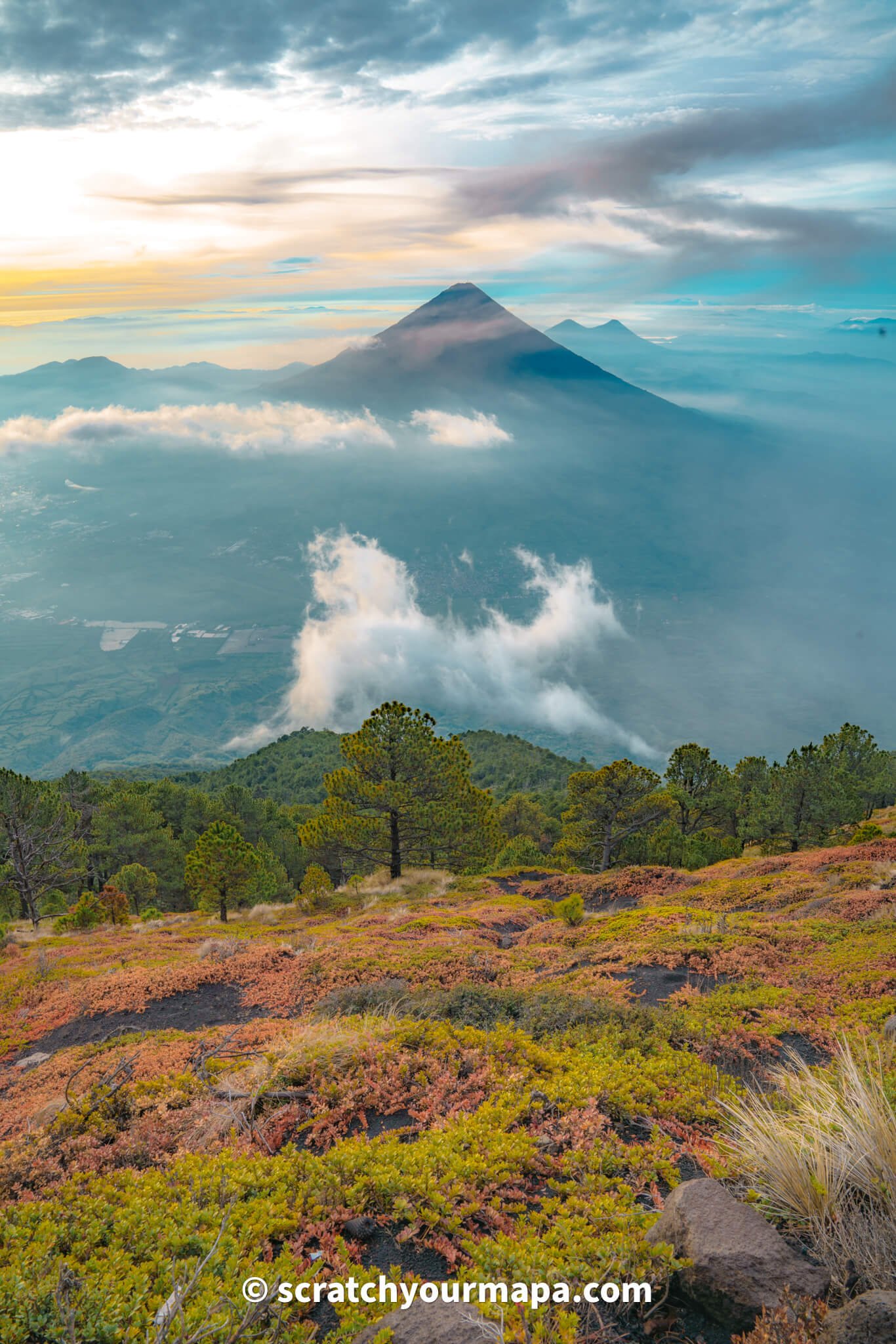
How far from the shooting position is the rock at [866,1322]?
387 cm

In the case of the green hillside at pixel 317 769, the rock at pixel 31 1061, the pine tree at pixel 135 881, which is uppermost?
the rock at pixel 31 1061

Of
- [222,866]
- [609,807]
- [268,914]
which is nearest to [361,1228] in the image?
[222,866]

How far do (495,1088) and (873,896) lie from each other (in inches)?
581

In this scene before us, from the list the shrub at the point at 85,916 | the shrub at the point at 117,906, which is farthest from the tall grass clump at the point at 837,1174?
the shrub at the point at 117,906

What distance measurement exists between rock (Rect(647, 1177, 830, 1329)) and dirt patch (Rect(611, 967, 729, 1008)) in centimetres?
720

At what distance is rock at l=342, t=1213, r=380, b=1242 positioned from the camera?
20.3 ft

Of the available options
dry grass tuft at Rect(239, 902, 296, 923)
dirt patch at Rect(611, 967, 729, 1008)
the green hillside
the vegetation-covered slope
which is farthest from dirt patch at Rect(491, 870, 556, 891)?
the green hillside

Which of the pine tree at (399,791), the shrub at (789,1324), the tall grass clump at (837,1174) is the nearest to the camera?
the shrub at (789,1324)

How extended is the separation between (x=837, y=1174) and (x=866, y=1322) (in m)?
1.77

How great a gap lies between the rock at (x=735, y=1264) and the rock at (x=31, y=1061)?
39.5 ft

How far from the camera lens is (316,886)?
116 ft

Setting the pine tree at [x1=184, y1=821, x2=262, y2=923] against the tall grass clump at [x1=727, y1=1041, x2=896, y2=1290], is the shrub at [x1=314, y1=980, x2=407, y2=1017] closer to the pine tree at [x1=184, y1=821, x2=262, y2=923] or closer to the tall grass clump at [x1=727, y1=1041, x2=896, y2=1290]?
the tall grass clump at [x1=727, y1=1041, x2=896, y2=1290]

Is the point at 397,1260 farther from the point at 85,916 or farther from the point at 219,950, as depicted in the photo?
Result: the point at 85,916

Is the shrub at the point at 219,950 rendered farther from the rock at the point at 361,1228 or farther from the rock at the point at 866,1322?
the rock at the point at 866,1322
